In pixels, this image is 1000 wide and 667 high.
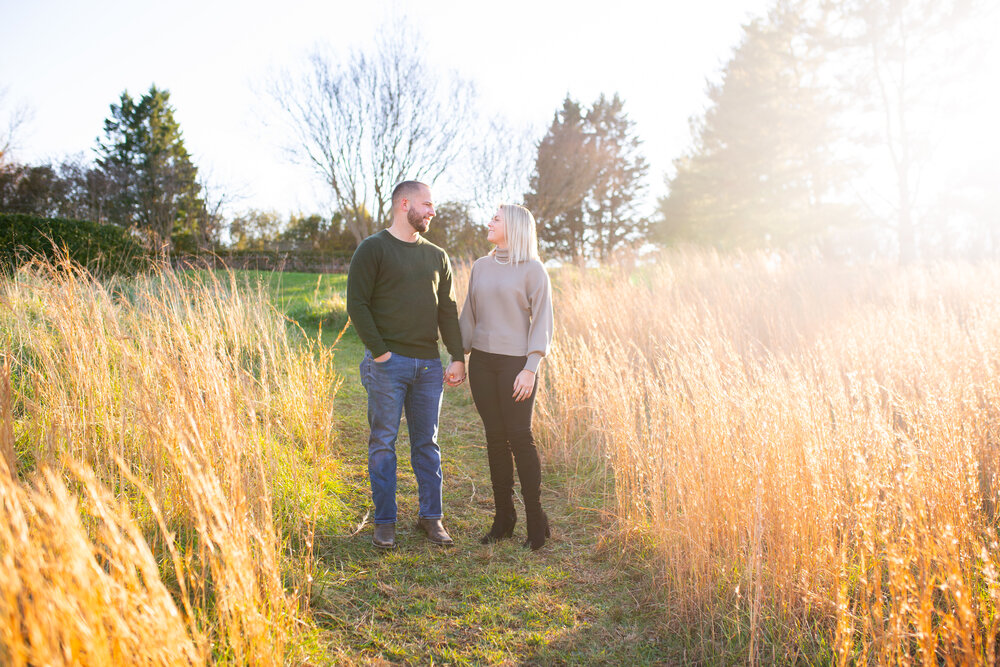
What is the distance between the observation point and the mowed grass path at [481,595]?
2197 millimetres

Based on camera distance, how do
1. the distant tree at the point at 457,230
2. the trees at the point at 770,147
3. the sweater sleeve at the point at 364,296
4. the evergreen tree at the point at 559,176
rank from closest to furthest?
the sweater sleeve at the point at 364,296, the trees at the point at 770,147, the distant tree at the point at 457,230, the evergreen tree at the point at 559,176

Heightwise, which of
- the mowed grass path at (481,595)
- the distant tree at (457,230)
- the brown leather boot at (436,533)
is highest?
the distant tree at (457,230)

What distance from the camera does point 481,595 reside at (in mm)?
2572

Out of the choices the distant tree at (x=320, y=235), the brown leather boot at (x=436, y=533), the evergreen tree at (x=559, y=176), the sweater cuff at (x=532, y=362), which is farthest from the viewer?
the distant tree at (x=320, y=235)

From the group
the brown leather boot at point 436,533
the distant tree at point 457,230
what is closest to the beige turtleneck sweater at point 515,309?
the brown leather boot at point 436,533

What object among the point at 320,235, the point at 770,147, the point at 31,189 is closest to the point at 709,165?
the point at 770,147

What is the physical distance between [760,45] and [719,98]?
1998mm

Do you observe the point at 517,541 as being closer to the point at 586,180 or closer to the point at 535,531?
the point at 535,531

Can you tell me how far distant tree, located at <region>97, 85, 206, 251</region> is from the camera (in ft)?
73.6

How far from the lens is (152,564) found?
1.39m

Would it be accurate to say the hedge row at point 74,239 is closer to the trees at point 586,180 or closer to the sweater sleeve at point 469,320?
the sweater sleeve at point 469,320

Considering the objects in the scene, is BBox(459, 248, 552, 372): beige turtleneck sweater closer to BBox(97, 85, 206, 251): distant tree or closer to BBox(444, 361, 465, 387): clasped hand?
BBox(444, 361, 465, 387): clasped hand

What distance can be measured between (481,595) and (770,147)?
17.9m

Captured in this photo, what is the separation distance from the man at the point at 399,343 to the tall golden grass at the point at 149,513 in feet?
1.78
